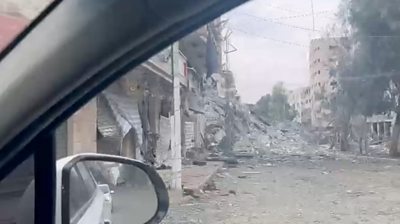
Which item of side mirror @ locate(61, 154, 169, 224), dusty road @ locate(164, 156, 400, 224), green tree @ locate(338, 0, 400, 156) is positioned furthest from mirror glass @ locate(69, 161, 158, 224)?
green tree @ locate(338, 0, 400, 156)

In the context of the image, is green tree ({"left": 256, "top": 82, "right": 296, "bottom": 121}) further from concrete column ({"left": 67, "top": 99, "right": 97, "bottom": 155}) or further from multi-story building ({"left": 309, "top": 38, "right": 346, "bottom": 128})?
concrete column ({"left": 67, "top": 99, "right": 97, "bottom": 155})

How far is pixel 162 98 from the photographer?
22.4 ft

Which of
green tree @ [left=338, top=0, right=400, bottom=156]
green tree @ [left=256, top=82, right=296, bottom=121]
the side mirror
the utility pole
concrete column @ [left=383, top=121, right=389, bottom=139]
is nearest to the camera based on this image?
the side mirror

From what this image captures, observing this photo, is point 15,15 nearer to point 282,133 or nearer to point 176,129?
point 282,133

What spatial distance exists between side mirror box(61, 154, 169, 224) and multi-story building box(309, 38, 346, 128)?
2.03 m

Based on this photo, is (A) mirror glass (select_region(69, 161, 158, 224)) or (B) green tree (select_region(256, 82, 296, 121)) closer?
(A) mirror glass (select_region(69, 161, 158, 224))

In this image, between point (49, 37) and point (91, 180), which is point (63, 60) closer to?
point (49, 37)

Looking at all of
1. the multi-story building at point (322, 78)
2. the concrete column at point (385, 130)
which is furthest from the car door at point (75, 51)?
the concrete column at point (385, 130)

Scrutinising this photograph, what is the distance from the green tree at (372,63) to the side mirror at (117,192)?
3926 millimetres

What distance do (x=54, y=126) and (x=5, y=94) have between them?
12 centimetres

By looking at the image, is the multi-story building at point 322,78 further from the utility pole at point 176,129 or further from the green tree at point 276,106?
the utility pole at point 176,129

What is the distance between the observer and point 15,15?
1140 mm

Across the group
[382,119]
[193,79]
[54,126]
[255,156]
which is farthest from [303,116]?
[193,79]

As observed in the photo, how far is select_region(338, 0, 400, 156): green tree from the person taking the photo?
5.45 meters
